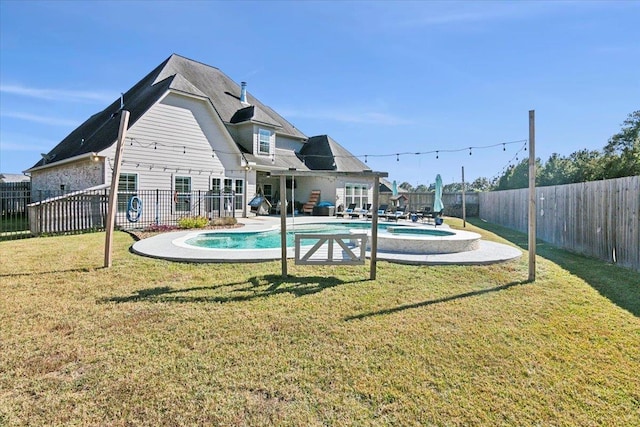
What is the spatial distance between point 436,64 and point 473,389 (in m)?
14.3

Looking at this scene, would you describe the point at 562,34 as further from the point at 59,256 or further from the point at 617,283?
the point at 59,256

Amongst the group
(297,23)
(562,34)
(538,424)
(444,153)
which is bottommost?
(538,424)

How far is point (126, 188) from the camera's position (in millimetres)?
14125

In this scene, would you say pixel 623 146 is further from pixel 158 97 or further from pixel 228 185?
pixel 158 97

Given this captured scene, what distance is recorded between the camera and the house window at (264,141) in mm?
20312

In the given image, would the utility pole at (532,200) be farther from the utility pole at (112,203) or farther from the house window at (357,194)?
the house window at (357,194)

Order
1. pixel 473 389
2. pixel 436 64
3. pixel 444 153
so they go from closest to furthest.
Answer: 1. pixel 473 389
2. pixel 436 64
3. pixel 444 153

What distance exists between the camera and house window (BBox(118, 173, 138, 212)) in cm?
1371

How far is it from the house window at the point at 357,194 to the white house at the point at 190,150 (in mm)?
72

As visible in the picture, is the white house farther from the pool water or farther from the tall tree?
the tall tree

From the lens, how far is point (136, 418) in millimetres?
2355

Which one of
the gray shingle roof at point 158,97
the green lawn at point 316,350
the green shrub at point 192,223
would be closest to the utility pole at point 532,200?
the green lawn at point 316,350

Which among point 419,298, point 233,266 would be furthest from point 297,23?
point 419,298

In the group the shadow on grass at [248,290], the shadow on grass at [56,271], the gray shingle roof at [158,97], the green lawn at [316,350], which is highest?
the gray shingle roof at [158,97]
